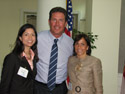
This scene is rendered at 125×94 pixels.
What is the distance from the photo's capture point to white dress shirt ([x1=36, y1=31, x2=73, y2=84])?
76.2 inches

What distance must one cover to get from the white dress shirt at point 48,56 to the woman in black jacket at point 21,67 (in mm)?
142

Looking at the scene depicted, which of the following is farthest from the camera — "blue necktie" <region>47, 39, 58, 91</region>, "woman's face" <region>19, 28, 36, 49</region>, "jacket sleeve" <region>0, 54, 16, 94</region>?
"blue necktie" <region>47, 39, 58, 91</region>

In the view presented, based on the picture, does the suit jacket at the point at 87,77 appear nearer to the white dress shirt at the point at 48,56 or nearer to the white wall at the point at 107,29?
the white dress shirt at the point at 48,56

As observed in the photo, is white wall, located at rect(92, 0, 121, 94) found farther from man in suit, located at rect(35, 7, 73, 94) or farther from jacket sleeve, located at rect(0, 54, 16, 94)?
jacket sleeve, located at rect(0, 54, 16, 94)

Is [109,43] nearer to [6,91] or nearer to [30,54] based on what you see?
[30,54]

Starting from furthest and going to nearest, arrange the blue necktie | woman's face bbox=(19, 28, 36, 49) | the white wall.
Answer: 1. the white wall
2. the blue necktie
3. woman's face bbox=(19, 28, 36, 49)

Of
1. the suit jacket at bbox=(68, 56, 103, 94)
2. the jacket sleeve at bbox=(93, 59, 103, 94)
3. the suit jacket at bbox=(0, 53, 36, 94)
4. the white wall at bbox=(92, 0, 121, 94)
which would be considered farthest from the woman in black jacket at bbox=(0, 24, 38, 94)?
the white wall at bbox=(92, 0, 121, 94)

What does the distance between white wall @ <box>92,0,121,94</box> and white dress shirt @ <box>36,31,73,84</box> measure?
1694mm

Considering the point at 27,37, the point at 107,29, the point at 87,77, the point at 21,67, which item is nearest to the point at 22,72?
the point at 21,67

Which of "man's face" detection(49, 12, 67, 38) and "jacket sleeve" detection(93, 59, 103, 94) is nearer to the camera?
"jacket sleeve" detection(93, 59, 103, 94)

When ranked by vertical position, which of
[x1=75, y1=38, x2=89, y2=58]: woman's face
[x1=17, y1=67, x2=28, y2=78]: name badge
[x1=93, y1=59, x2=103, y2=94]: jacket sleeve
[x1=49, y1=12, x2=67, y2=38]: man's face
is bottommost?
[x1=93, y1=59, x2=103, y2=94]: jacket sleeve

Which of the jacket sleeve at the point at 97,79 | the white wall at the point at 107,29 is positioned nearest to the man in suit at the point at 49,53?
the jacket sleeve at the point at 97,79

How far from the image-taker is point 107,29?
11.7 ft

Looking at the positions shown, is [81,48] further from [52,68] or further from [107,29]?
[107,29]
